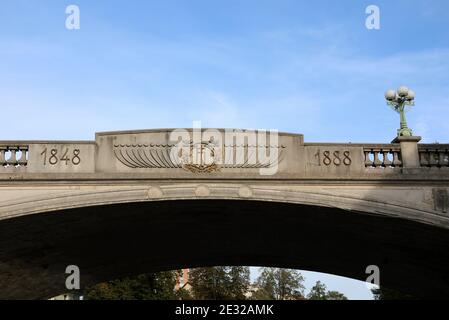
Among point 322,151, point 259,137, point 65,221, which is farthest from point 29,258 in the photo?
point 322,151

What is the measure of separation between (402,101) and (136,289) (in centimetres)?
3408

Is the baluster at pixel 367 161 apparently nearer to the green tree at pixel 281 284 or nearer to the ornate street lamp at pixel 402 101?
the ornate street lamp at pixel 402 101

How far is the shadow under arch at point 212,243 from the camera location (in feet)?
56.5

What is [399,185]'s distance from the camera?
16.4 meters

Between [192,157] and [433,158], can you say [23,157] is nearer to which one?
[192,157]

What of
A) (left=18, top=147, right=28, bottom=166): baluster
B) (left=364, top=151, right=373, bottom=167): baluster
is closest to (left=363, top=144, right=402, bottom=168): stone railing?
(left=364, top=151, right=373, bottom=167): baluster

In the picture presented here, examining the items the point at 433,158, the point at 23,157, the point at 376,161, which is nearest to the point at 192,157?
the point at 23,157

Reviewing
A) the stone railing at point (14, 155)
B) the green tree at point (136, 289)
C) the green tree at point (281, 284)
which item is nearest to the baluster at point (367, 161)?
the stone railing at point (14, 155)

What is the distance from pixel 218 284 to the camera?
2223 inches

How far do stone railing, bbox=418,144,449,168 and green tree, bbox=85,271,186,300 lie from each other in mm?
32498

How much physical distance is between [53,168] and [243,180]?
18.1 ft

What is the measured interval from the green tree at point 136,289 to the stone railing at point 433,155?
1279 inches

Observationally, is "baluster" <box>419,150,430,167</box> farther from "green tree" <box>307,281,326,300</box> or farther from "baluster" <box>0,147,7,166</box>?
"green tree" <box>307,281,326,300</box>
